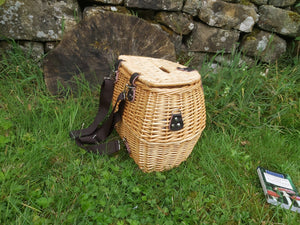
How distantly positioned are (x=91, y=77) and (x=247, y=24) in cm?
204

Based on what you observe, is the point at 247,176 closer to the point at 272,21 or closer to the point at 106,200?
the point at 106,200

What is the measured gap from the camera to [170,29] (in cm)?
253

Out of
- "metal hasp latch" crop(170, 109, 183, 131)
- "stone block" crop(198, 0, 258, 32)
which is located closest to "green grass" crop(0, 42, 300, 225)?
"metal hasp latch" crop(170, 109, 183, 131)

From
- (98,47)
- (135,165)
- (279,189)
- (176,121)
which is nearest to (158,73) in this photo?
(176,121)

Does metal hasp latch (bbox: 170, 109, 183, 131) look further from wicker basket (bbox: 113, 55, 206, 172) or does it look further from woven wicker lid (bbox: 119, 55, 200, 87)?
woven wicker lid (bbox: 119, 55, 200, 87)

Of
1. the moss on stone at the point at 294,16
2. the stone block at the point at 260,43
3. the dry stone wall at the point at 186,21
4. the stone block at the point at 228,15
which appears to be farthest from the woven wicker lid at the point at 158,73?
the moss on stone at the point at 294,16

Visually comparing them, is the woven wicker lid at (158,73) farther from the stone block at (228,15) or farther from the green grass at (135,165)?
the stone block at (228,15)

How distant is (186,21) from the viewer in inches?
98.9

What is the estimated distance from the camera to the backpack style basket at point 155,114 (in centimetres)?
141

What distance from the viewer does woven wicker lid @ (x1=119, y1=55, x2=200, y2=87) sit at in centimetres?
138

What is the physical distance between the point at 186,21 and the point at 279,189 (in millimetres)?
1982

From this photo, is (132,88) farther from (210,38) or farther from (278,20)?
(278,20)

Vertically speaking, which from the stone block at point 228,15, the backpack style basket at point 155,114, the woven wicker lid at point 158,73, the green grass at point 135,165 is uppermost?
the stone block at point 228,15

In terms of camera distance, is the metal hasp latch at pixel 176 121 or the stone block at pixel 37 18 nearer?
the metal hasp latch at pixel 176 121
